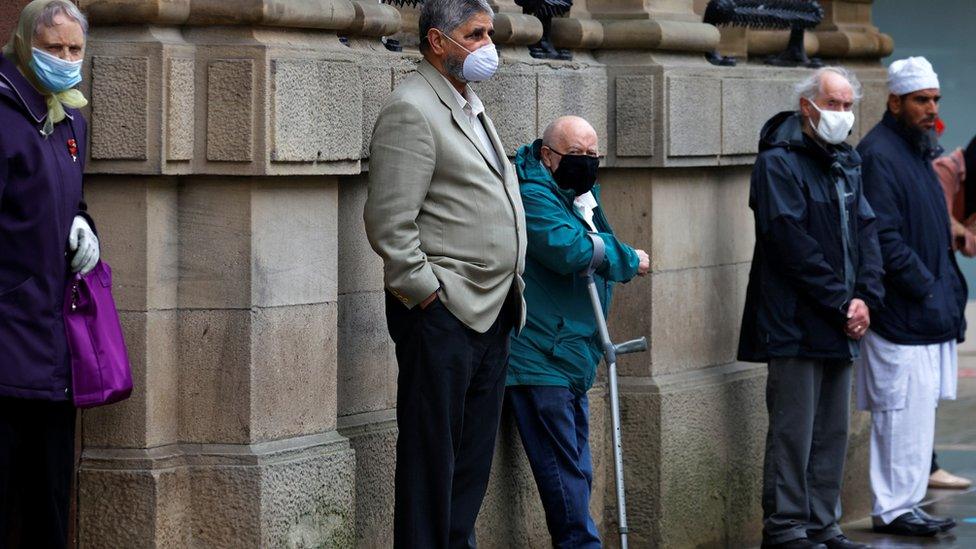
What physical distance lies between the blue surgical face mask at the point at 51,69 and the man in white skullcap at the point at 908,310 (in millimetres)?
4194

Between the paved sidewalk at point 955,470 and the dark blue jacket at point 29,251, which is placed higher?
the dark blue jacket at point 29,251

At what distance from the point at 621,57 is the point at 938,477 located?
10.6 ft

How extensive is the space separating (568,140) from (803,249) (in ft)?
4.59

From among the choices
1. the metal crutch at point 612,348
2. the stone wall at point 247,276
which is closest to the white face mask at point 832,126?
the stone wall at point 247,276

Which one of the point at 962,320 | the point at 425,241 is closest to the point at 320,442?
the point at 425,241

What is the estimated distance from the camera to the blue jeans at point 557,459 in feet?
22.0

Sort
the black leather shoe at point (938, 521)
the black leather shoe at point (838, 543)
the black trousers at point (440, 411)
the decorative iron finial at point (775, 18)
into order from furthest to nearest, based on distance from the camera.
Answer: the decorative iron finial at point (775, 18)
the black leather shoe at point (938, 521)
the black leather shoe at point (838, 543)
the black trousers at point (440, 411)

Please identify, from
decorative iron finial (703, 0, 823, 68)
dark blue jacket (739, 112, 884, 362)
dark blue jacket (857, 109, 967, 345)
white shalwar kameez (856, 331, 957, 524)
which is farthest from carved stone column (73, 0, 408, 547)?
white shalwar kameez (856, 331, 957, 524)

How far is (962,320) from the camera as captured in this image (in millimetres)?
8852

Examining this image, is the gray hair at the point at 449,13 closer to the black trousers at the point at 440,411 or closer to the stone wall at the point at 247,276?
the stone wall at the point at 247,276

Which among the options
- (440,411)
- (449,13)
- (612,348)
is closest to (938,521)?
(612,348)

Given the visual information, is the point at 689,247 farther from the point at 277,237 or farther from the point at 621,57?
the point at 277,237

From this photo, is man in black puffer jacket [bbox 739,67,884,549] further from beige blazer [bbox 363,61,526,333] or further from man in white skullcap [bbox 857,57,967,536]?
beige blazer [bbox 363,61,526,333]

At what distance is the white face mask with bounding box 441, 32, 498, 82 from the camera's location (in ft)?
19.6
